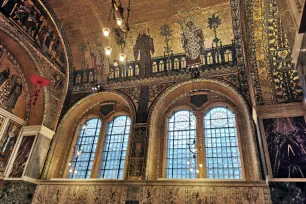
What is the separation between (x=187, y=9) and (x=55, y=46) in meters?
5.83

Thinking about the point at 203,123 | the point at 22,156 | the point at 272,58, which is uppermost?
the point at 272,58

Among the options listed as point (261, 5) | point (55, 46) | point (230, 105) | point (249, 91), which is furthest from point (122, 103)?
point (261, 5)

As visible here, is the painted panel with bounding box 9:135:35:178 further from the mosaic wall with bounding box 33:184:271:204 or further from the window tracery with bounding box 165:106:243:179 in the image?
the window tracery with bounding box 165:106:243:179

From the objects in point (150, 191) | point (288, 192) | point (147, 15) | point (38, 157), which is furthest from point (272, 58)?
point (38, 157)

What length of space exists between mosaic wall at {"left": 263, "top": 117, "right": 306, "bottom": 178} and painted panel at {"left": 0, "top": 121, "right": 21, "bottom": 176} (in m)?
9.26

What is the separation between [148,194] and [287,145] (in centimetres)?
436

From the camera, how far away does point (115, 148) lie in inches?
379

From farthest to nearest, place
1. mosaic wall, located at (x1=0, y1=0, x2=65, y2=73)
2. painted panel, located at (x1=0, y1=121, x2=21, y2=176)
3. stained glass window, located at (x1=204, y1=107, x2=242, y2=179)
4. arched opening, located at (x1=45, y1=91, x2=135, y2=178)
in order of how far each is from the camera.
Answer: arched opening, located at (x1=45, y1=91, x2=135, y2=178) < painted panel, located at (x1=0, y1=121, x2=21, y2=176) < mosaic wall, located at (x1=0, y1=0, x2=65, y2=73) < stained glass window, located at (x1=204, y1=107, x2=242, y2=179)

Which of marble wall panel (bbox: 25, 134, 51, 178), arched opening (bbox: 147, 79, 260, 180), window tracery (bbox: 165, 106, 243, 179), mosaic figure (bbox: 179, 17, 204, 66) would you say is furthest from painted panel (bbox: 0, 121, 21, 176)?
mosaic figure (bbox: 179, 17, 204, 66)

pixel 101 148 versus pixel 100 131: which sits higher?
pixel 100 131

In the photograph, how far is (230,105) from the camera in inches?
360

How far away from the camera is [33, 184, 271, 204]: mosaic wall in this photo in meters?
6.95

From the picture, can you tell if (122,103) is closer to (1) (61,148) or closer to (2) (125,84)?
(2) (125,84)

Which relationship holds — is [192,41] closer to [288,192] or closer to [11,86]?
[288,192]
